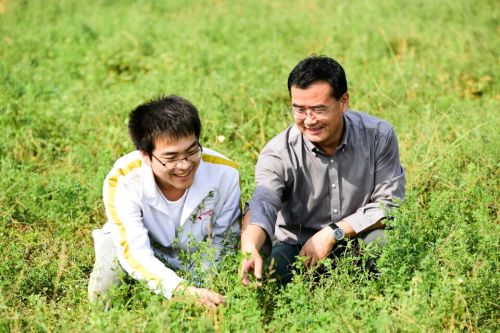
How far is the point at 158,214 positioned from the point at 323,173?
1.10m

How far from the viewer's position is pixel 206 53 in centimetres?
775

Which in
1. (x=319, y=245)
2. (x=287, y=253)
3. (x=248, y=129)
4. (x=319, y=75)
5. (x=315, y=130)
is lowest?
(x=287, y=253)

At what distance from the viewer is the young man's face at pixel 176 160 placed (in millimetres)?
3865

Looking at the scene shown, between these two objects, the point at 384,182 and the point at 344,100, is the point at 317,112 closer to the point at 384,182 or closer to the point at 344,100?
the point at 344,100

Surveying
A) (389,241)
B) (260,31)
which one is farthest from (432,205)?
(260,31)

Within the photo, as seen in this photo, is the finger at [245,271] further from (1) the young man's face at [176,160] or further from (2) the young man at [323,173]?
(1) the young man's face at [176,160]

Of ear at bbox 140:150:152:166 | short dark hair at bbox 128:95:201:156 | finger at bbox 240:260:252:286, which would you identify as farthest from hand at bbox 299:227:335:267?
ear at bbox 140:150:152:166

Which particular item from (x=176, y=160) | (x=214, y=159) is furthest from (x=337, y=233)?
(x=176, y=160)

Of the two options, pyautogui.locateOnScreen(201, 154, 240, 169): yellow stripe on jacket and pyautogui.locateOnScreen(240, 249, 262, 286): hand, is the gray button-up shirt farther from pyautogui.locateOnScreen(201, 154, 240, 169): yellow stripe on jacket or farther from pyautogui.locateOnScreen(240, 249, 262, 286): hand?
pyautogui.locateOnScreen(240, 249, 262, 286): hand

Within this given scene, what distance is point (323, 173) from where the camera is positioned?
4355 millimetres

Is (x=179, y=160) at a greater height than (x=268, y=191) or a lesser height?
greater

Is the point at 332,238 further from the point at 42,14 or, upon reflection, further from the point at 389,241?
the point at 42,14

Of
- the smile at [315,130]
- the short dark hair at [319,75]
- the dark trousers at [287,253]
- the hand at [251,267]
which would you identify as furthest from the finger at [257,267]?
the short dark hair at [319,75]

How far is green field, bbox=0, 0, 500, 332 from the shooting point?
3.60 meters
